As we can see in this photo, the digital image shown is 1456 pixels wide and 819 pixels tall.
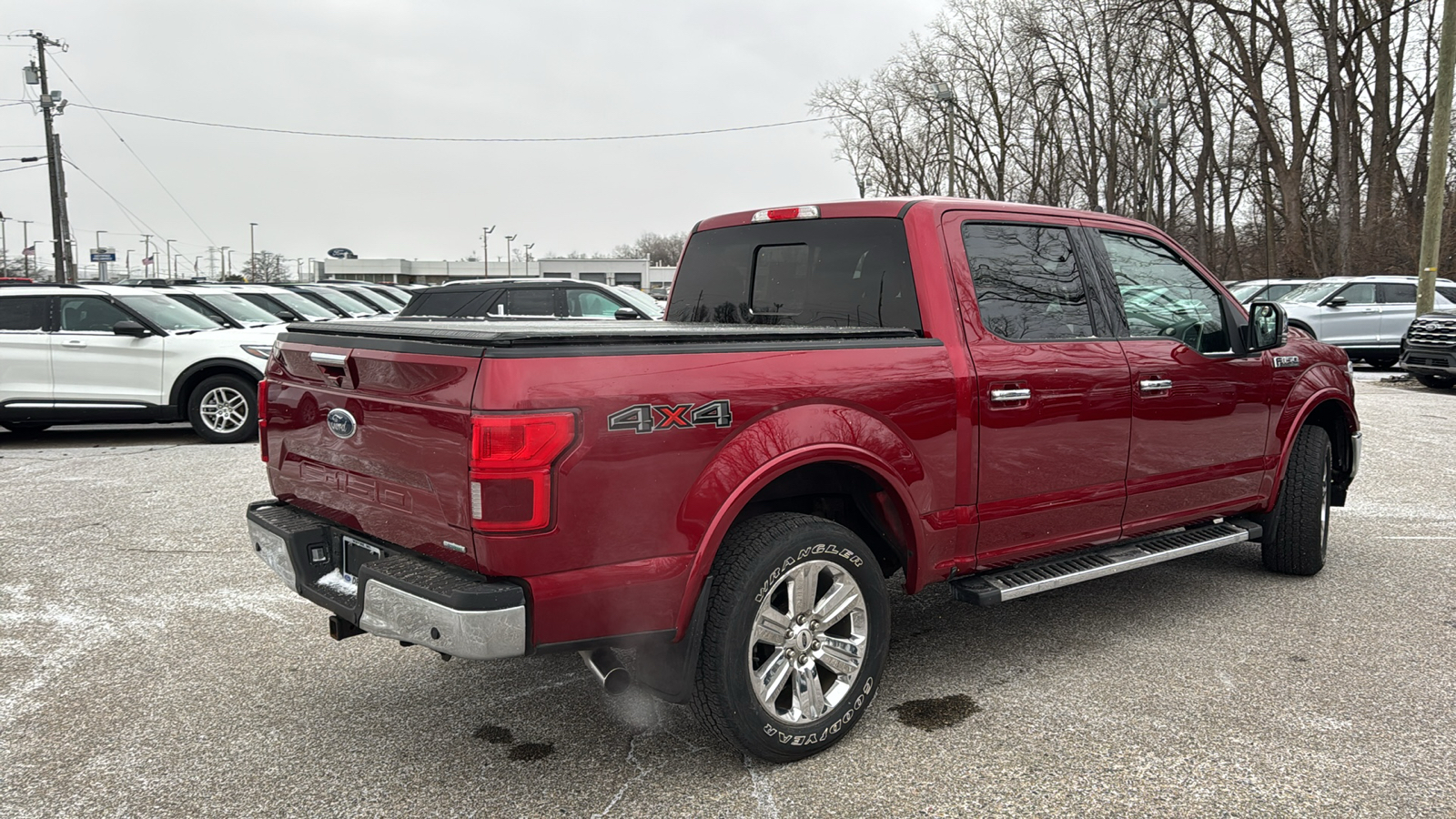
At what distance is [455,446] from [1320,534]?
15.3ft

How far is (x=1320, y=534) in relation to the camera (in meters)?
5.41

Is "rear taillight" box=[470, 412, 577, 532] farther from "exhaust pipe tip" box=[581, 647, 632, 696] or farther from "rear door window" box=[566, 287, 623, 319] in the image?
"rear door window" box=[566, 287, 623, 319]

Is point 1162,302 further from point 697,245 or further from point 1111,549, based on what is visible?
point 697,245

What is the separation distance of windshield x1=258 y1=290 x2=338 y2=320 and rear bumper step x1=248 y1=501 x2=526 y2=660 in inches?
481

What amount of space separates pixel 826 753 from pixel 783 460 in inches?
40.2

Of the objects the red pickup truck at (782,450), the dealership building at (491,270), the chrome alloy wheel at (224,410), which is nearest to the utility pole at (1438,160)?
the red pickup truck at (782,450)

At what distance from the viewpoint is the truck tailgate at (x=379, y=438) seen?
9.35 ft

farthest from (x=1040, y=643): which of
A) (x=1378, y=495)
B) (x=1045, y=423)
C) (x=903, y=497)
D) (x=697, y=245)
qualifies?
(x=1378, y=495)

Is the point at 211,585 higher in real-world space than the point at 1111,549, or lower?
lower

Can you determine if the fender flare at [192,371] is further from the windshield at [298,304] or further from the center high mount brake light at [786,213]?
the center high mount brake light at [786,213]

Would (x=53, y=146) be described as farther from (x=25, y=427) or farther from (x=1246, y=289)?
(x=1246, y=289)

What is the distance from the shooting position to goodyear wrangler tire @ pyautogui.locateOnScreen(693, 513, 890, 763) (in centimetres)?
312

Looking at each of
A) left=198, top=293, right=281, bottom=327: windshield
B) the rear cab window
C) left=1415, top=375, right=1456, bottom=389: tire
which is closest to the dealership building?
left=198, top=293, right=281, bottom=327: windshield

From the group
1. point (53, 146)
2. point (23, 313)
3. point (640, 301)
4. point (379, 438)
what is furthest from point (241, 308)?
point (53, 146)
